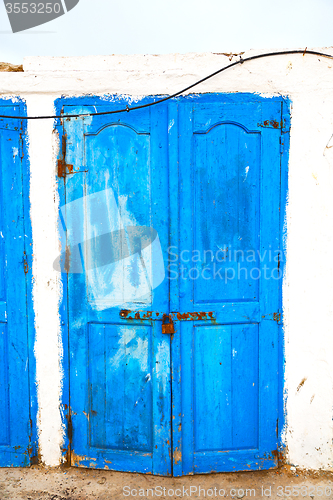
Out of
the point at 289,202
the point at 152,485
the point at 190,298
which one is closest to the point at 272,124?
the point at 289,202

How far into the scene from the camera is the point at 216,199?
2287 mm

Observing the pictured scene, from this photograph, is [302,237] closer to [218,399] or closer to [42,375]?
[218,399]

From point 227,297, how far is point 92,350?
42.9 inches

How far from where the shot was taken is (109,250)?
91.7 inches

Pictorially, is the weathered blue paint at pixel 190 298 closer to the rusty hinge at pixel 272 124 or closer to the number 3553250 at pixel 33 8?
the rusty hinge at pixel 272 124

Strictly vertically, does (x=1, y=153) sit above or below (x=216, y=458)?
above

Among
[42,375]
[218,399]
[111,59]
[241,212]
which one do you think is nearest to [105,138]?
[111,59]

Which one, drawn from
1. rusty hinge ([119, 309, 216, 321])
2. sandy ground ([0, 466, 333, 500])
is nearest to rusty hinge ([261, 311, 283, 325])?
rusty hinge ([119, 309, 216, 321])

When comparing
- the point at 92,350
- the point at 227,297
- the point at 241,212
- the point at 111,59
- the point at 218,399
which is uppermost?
the point at 111,59

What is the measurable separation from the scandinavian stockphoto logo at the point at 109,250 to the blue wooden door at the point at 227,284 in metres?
0.22

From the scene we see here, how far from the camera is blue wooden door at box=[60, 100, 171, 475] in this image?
7.47 ft

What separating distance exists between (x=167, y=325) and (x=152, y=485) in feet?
3.80

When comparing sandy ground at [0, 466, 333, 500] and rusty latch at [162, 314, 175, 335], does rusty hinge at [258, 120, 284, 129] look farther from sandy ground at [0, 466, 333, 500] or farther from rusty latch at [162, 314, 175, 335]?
sandy ground at [0, 466, 333, 500]

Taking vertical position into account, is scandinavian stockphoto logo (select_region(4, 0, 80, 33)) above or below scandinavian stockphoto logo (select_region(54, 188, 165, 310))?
above
